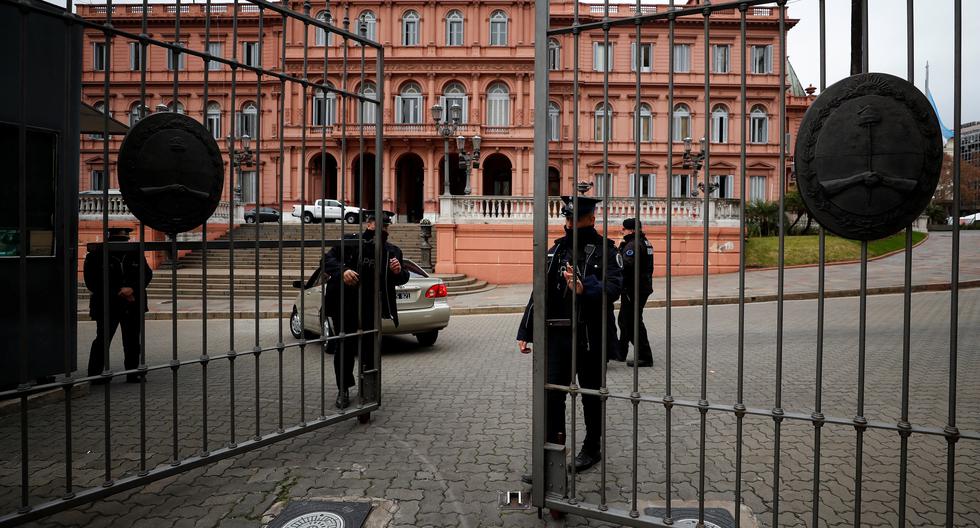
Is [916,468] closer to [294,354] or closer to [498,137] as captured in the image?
[294,354]

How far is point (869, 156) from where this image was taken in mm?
2660

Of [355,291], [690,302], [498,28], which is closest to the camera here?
[355,291]

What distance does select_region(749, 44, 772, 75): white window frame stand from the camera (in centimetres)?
3344

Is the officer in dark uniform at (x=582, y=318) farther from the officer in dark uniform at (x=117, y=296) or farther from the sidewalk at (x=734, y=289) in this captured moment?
the sidewalk at (x=734, y=289)

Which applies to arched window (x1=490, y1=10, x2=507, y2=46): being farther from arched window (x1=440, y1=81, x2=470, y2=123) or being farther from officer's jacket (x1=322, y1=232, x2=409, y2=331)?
officer's jacket (x1=322, y1=232, x2=409, y2=331)

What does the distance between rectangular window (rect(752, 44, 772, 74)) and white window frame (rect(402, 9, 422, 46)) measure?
19707 millimetres

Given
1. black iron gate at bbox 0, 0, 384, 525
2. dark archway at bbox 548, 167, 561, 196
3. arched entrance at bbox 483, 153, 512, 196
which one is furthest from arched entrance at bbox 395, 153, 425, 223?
black iron gate at bbox 0, 0, 384, 525

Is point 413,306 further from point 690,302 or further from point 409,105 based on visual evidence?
point 409,105

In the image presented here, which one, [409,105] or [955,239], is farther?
[409,105]

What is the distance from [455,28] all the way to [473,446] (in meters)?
35.4

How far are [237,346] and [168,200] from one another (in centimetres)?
684

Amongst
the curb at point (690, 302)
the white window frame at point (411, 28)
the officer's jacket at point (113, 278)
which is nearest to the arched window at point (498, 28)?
the white window frame at point (411, 28)

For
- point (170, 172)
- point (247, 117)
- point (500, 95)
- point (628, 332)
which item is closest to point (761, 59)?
point (500, 95)

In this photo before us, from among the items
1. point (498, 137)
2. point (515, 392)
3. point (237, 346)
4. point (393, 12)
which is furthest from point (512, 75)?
point (515, 392)
